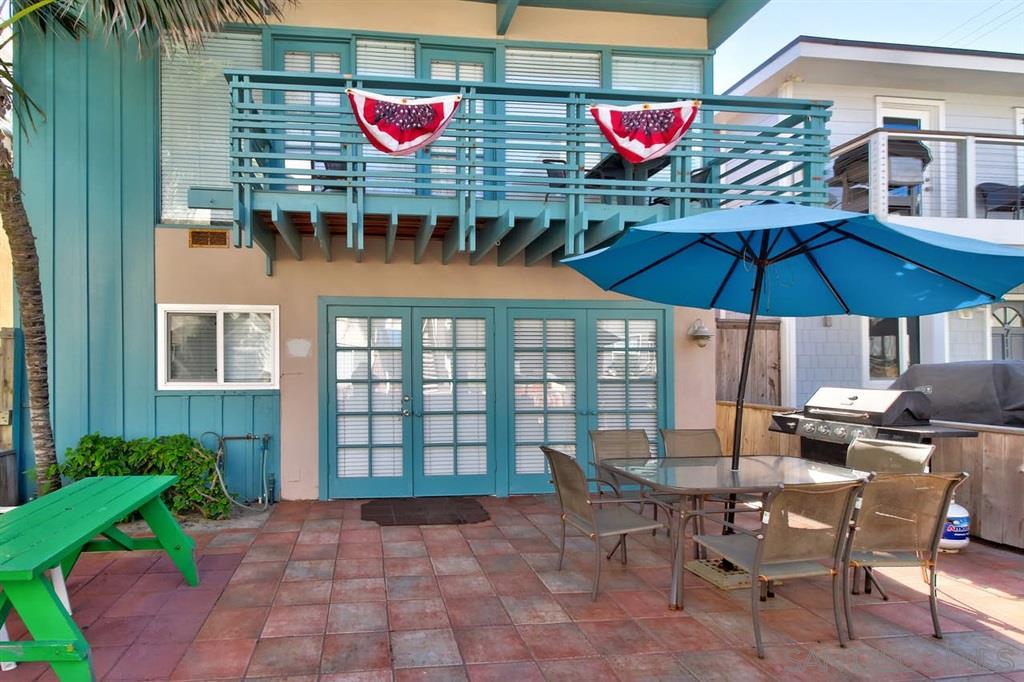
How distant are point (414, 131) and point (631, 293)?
6.98 ft

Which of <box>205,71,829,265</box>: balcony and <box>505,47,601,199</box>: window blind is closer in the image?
<box>205,71,829,265</box>: balcony

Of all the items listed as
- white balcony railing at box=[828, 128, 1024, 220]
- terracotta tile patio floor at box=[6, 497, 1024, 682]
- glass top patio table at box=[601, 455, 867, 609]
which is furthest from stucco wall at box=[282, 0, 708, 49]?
terracotta tile patio floor at box=[6, 497, 1024, 682]

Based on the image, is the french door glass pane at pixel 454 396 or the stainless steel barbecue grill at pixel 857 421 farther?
the french door glass pane at pixel 454 396

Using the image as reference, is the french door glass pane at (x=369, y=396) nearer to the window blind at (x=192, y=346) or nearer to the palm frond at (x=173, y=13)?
the window blind at (x=192, y=346)

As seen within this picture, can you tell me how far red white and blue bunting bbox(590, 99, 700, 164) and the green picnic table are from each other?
4221 mm

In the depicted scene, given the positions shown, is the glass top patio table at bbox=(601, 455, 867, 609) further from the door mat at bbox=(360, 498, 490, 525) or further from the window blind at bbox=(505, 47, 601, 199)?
the window blind at bbox=(505, 47, 601, 199)

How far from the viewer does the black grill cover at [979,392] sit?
5.66 m

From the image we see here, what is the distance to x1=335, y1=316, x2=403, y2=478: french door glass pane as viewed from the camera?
21.8ft

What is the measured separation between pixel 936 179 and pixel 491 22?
21.5 feet

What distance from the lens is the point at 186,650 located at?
3289 millimetres

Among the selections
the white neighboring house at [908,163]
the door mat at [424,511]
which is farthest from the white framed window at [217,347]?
the white neighboring house at [908,163]

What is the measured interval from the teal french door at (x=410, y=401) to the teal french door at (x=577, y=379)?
34cm

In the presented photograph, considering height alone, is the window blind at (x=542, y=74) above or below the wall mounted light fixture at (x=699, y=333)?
above

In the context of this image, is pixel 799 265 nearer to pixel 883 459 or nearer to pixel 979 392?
pixel 883 459
